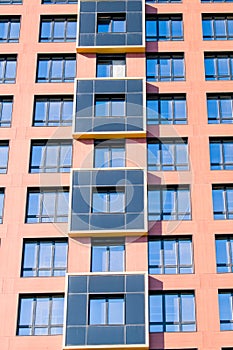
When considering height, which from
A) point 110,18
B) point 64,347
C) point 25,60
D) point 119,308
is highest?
point 110,18

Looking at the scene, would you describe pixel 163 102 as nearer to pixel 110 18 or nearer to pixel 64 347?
pixel 110 18

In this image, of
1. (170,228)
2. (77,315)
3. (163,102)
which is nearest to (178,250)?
(170,228)

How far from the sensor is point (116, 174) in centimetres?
3106

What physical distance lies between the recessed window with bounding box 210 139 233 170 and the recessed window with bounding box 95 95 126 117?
16.1 ft

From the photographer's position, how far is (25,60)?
34.9 meters

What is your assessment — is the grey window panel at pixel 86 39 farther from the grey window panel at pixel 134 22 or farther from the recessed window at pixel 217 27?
the recessed window at pixel 217 27

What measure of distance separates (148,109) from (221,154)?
448 centimetres

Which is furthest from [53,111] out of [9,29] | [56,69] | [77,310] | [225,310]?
[225,310]

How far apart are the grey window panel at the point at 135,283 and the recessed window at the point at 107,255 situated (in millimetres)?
1004

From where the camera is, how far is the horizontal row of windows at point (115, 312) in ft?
93.3

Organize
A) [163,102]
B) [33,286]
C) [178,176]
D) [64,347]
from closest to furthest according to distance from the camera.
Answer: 1. [64,347]
2. [33,286]
3. [178,176]
4. [163,102]

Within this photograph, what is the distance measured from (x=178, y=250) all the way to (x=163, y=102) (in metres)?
8.31

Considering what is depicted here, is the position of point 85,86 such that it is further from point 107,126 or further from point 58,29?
point 58,29

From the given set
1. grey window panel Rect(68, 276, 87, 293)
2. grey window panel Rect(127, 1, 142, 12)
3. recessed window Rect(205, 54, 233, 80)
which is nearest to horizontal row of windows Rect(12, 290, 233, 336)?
grey window panel Rect(68, 276, 87, 293)
